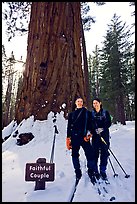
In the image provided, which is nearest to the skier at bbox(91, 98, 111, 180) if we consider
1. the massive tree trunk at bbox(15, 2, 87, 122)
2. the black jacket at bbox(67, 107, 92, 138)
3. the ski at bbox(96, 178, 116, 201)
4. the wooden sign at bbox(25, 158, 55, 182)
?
the black jacket at bbox(67, 107, 92, 138)

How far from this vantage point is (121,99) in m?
19.9

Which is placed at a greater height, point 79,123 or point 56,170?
point 79,123

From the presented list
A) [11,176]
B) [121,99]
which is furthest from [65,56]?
[121,99]

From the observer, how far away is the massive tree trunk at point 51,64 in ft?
21.1

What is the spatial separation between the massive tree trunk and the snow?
1.16 ft

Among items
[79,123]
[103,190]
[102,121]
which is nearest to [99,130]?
[102,121]

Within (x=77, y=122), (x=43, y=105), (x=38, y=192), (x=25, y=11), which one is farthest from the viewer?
(x=25, y=11)

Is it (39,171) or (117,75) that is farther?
(117,75)

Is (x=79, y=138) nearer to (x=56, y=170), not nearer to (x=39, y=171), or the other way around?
(x=56, y=170)

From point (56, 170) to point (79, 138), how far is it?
85cm

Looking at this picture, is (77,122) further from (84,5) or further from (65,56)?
(84,5)

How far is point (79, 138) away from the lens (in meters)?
4.17

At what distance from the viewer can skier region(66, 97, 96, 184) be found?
163 inches

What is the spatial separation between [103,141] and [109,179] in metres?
0.72
